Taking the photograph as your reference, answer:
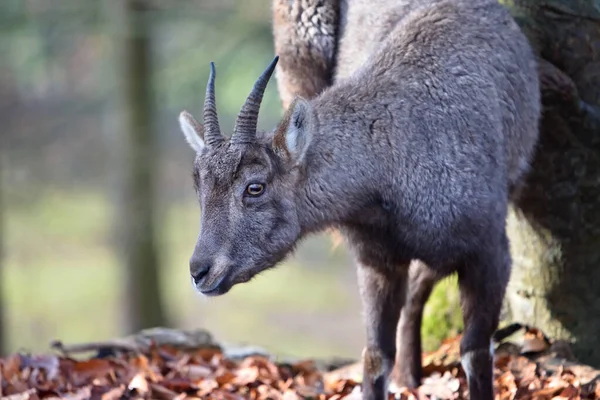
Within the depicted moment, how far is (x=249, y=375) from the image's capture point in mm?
6523

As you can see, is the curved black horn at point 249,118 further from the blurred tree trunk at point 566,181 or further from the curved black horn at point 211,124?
the blurred tree trunk at point 566,181

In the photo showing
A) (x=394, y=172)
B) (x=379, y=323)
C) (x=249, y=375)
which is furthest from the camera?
(x=249, y=375)

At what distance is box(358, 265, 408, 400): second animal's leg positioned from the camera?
241 inches

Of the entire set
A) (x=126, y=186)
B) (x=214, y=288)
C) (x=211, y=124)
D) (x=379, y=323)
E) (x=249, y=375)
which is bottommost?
(x=249, y=375)

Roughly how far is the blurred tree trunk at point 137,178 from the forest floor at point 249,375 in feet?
19.5

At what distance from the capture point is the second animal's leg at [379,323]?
611 centimetres

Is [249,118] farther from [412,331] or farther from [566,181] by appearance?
[566,181]

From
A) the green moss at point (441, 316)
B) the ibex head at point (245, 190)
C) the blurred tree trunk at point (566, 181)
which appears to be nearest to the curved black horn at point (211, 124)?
the ibex head at point (245, 190)

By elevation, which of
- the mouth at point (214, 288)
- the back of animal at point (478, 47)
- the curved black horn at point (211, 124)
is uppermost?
the back of animal at point (478, 47)

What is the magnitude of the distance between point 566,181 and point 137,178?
25.5 feet

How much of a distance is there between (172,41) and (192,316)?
21.2 ft

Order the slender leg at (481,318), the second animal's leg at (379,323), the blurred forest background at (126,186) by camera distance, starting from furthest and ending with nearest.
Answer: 1. the blurred forest background at (126,186)
2. the second animal's leg at (379,323)
3. the slender leg at (481,318)

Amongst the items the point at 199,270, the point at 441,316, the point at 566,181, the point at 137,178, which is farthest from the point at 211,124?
the point at 137,178

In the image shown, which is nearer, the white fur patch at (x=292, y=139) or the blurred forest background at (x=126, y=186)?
the white fur patch at (x=292, y=139)
